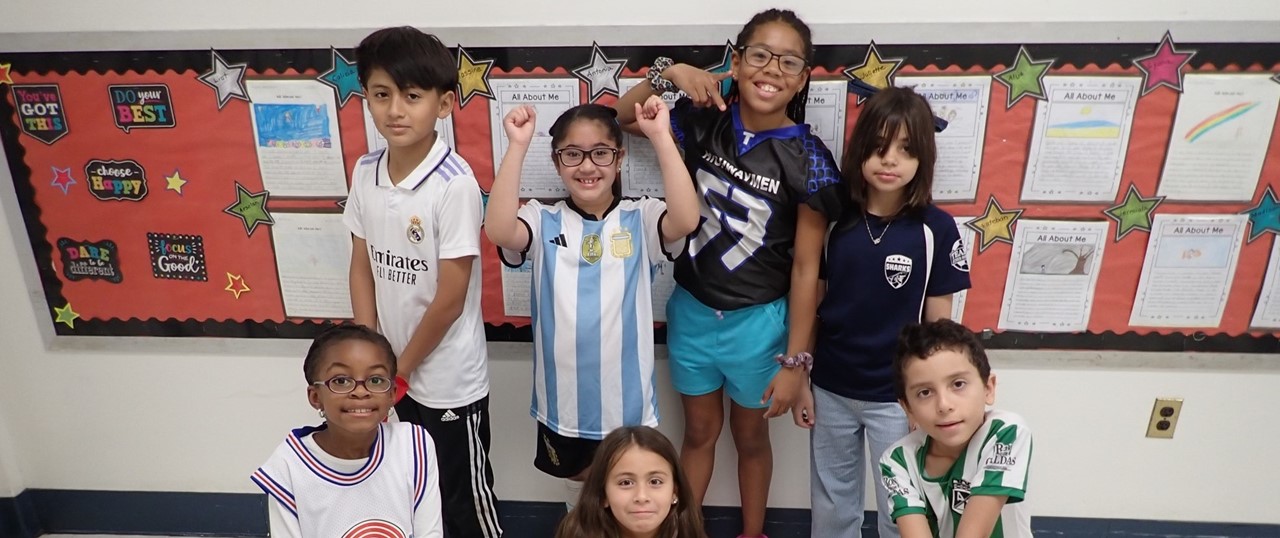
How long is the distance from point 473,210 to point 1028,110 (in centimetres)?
122

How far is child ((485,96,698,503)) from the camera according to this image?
5.06 feet

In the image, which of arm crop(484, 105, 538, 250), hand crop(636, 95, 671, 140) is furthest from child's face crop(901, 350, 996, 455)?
arm crop(484, 105, 538, 250)

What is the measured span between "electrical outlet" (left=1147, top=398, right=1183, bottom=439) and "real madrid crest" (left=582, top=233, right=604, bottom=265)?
1.45 metres

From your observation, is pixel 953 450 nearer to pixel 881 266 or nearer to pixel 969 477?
pixel 969 477

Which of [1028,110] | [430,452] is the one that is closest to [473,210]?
[430,452]

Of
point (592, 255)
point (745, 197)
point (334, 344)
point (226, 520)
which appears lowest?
point (226, 520)

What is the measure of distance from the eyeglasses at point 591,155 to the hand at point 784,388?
0.59m

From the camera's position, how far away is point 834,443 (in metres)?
1.75

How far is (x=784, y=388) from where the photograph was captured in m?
1.70

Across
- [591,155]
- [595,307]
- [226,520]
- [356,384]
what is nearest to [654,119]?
[591,155]

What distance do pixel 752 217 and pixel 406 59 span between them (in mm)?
763

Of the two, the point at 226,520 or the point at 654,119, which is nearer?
the point at 654,119

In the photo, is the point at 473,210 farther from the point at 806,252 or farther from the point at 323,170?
the point at 806,252

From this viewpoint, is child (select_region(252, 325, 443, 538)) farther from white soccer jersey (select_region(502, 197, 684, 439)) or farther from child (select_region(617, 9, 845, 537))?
child (select_region(617, 9, 845, 537))
